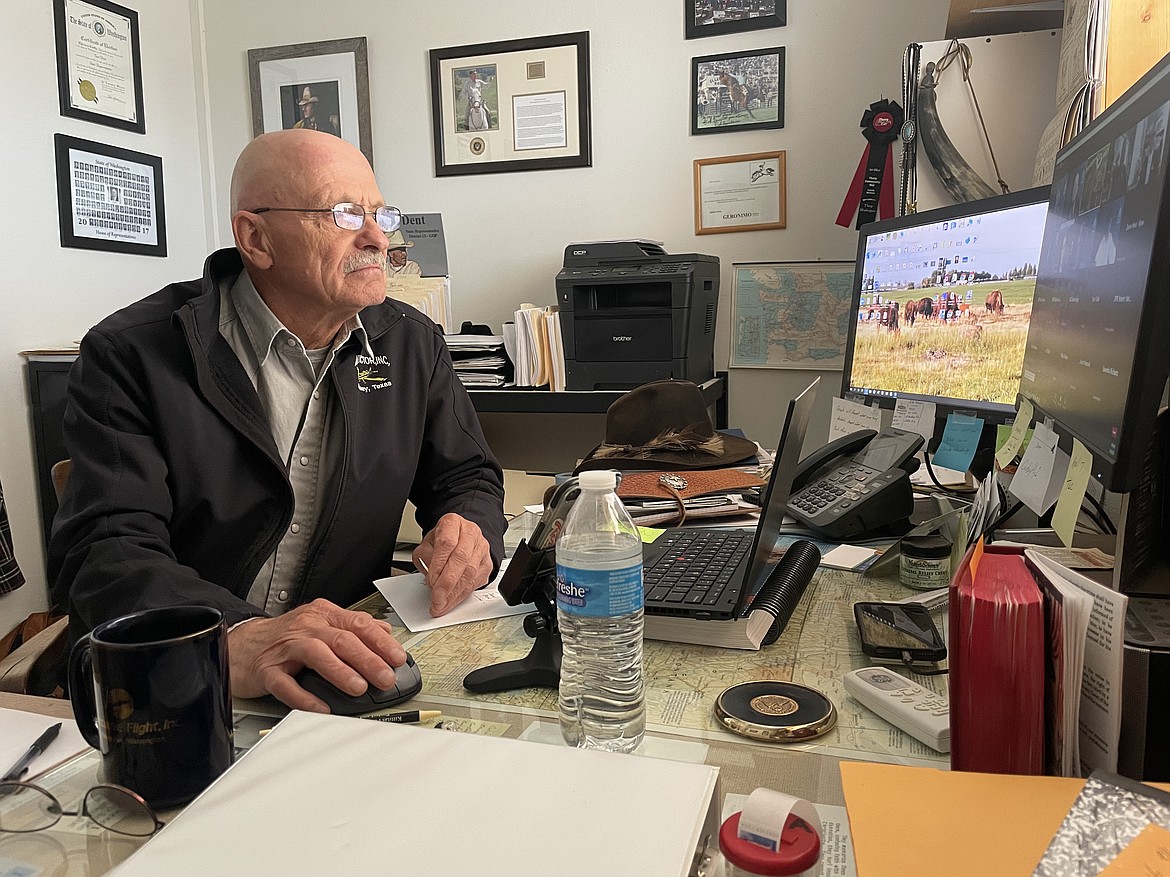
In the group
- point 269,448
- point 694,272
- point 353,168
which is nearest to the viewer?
point 269,448

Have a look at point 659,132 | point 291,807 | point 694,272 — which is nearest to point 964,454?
point 291,807

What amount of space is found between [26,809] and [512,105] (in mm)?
3090

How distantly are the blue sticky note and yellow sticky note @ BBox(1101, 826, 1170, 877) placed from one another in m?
1.00

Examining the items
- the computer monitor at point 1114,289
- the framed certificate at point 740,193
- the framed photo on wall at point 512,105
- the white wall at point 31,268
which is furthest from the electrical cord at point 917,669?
the white wall at point 31,268

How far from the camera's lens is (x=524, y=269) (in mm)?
3375

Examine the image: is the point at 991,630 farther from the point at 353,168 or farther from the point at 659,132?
the point at 659,132

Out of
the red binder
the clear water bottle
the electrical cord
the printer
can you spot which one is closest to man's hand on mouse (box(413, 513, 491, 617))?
the clear water bottle

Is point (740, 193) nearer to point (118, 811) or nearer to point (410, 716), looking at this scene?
point (410, 716)

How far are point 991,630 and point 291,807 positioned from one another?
1.59 feet

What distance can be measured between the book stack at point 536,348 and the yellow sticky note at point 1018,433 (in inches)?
75.1

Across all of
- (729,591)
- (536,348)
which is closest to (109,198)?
(536,348)

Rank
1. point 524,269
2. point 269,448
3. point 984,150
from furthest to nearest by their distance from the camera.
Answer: point 524,269 < point 984,150 < point 269,448

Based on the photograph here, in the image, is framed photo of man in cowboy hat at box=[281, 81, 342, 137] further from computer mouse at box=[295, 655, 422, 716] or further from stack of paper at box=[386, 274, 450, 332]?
computer mouse at box=[295, 655, 422, 716]

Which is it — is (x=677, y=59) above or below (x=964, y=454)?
above
